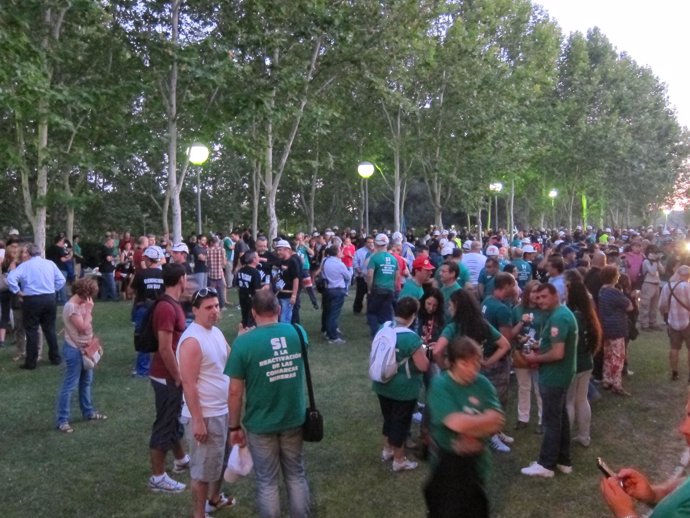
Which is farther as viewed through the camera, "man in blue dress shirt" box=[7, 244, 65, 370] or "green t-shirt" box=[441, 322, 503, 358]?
"man in blue dress shirt" box=[7, 244, 65, 370]

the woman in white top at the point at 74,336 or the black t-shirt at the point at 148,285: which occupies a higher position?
the black t-shirt at the point at 148,285

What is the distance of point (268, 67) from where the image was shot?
16672 millimetres

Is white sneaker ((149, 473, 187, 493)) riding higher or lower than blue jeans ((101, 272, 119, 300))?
lower

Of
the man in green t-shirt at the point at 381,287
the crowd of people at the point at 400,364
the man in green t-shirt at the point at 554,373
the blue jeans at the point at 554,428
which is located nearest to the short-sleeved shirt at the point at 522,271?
the crowd of people at the point at 400,364

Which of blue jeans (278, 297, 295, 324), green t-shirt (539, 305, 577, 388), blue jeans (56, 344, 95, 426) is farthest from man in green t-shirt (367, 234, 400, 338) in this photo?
green t-shirt (539, 305, 577, 388)

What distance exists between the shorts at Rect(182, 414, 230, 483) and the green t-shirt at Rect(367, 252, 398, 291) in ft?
19.5

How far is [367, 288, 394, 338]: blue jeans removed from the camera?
10.5 m

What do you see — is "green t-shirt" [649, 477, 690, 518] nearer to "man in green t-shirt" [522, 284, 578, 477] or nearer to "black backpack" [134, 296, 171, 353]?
"man in green t-shirt" [522, 284, 578, 477]

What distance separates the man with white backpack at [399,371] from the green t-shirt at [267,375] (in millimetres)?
1478

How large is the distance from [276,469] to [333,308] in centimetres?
801

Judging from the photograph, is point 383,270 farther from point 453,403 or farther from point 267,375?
point 453,403

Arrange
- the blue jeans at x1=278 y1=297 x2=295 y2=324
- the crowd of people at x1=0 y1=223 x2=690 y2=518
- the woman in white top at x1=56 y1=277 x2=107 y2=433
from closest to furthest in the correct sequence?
the crowd of people at x1=0 y1=223 x2=690 y2=518 < the woman in white top at x1=56 y1=277 x2=107 y2=433 < the blue jeans at x1=278 y1=297 x2=295 y2=324

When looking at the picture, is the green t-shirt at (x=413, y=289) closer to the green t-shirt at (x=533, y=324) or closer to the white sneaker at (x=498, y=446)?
the green t-shirt at (x=533, y=324)

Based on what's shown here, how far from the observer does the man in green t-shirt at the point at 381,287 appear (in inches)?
411
